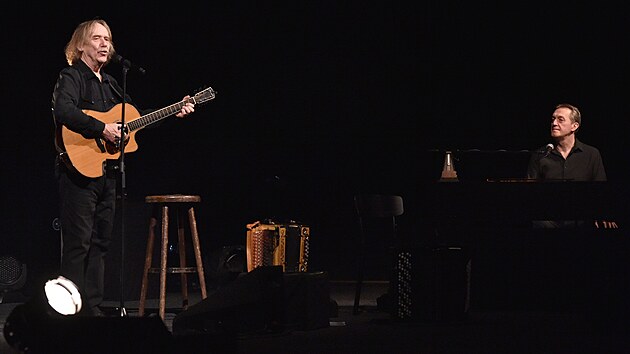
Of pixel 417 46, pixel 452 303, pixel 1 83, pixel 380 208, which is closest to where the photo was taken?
pixel 452 303

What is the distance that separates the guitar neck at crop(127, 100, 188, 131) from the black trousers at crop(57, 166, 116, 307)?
0.33 metres

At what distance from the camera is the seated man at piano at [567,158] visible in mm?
6578

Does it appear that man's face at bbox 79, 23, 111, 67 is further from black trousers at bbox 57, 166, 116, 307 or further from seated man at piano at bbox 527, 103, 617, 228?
seated man at piano at bbox 527, 103, 617, 228

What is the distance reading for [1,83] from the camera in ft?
24.8

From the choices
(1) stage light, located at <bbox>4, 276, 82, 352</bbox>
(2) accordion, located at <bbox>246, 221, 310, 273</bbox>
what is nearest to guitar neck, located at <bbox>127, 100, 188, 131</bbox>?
(2) accordion, located at <bbox>246, 221, 310, 273</bbox>

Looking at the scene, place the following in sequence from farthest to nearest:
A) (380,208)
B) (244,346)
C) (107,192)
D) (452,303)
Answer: (380,208)
(452,303)
(107,192)
(244,346)

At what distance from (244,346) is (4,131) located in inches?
151

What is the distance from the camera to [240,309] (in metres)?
5.02

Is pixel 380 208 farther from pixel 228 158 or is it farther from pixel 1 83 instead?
pixel 1 83

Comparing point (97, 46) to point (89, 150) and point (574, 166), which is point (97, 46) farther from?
point (574, 166)

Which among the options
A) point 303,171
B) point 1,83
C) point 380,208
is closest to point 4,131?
point 1,83

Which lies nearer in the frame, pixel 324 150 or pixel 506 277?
pixel 506 277

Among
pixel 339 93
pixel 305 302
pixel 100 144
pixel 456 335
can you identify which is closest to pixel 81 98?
pixel 100 144

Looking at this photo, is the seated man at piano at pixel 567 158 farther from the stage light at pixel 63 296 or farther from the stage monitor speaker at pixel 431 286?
the stage light at pixel 63 296
